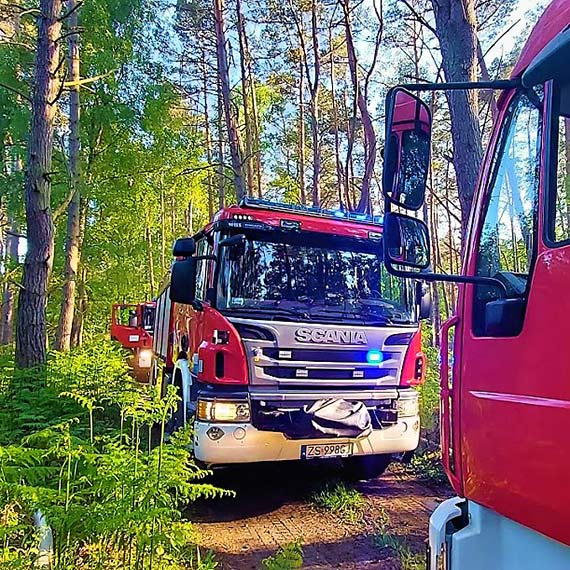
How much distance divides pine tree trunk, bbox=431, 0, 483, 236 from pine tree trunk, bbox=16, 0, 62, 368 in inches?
202

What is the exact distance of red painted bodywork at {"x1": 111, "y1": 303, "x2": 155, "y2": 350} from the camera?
1516cm

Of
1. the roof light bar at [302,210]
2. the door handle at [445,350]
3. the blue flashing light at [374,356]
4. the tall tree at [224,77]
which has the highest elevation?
the tall tree at [224,77]

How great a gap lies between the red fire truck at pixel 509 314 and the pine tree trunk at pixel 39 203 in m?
6.73

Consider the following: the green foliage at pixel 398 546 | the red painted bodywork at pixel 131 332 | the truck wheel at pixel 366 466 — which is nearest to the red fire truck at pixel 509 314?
the green foliage at pixel 398 546

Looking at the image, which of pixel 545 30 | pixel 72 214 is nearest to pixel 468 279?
pixel 545 30

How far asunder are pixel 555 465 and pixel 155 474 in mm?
2268

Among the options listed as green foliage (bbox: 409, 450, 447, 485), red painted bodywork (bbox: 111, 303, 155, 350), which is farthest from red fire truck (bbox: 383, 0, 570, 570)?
red painted bodywork (bbox: 111, 303, 155, 350)

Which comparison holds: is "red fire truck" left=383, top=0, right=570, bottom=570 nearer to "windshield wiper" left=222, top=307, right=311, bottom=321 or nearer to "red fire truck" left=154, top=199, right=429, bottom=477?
"red fire truck" left=154, top=199, right=429, bottom=477

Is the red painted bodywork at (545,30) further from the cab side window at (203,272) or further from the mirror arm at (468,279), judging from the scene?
the cab side window at (203,272)

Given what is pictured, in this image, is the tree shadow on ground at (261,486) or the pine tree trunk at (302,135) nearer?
the tree shadow on ground at (261,486)

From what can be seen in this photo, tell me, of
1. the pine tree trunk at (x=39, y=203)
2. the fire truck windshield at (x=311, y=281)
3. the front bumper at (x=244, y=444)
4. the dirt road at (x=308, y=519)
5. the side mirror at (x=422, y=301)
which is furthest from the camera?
the pine tree trunk at (x=39, y=203)

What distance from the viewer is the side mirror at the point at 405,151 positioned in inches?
77.6

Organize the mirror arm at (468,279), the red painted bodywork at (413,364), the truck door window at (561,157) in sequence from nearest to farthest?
1. the truck door window at (561,157)
2. the mirror arm at (468,279)
3. the red painted bodywork at (413,364)

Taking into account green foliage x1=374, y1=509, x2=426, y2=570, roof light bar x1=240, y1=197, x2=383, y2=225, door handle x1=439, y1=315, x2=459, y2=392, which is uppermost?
roof light bar x1=240, y1=197, x2=383, y2=225
